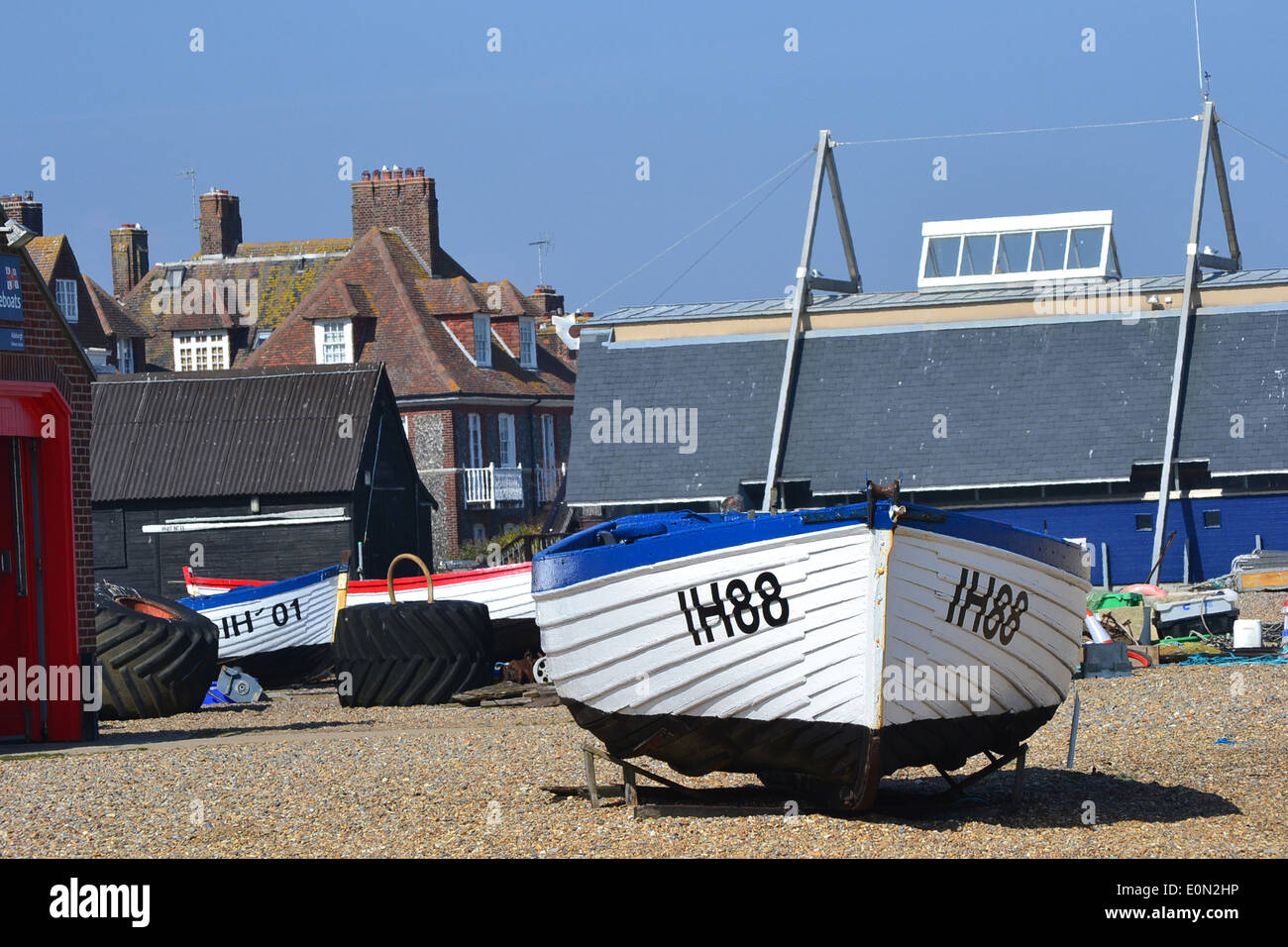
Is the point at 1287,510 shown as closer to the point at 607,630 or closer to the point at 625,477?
the point at 625,477

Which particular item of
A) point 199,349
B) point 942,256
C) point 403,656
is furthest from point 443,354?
point 403,656

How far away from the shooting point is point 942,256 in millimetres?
44500

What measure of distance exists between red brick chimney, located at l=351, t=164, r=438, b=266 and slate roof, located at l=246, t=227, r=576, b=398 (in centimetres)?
49

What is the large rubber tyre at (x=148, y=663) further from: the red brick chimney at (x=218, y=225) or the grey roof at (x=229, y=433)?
the red brick chimney at (x=218, y=225)

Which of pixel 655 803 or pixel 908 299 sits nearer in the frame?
pixel 655 803

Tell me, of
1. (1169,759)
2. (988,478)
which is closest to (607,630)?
(1169,759)

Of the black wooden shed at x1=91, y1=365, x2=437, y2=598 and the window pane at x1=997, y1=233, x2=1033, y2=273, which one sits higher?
the window pane at x1=997, y1=233, x2=1033, y2=273

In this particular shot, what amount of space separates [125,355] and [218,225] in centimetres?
782

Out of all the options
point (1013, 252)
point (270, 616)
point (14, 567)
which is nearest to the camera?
point (14, 567)

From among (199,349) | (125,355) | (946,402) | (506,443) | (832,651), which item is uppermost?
(199,349)

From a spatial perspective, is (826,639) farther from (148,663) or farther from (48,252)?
(48,252)

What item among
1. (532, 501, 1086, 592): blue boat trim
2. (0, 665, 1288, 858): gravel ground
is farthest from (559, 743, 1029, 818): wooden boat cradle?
(532, 501, 1086, 592): blue boat trim

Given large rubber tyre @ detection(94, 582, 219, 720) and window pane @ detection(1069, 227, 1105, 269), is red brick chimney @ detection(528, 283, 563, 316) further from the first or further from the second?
large rubber tyre @ detection(94, 582, 219, 720)

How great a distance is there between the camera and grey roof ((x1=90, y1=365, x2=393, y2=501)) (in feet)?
132
